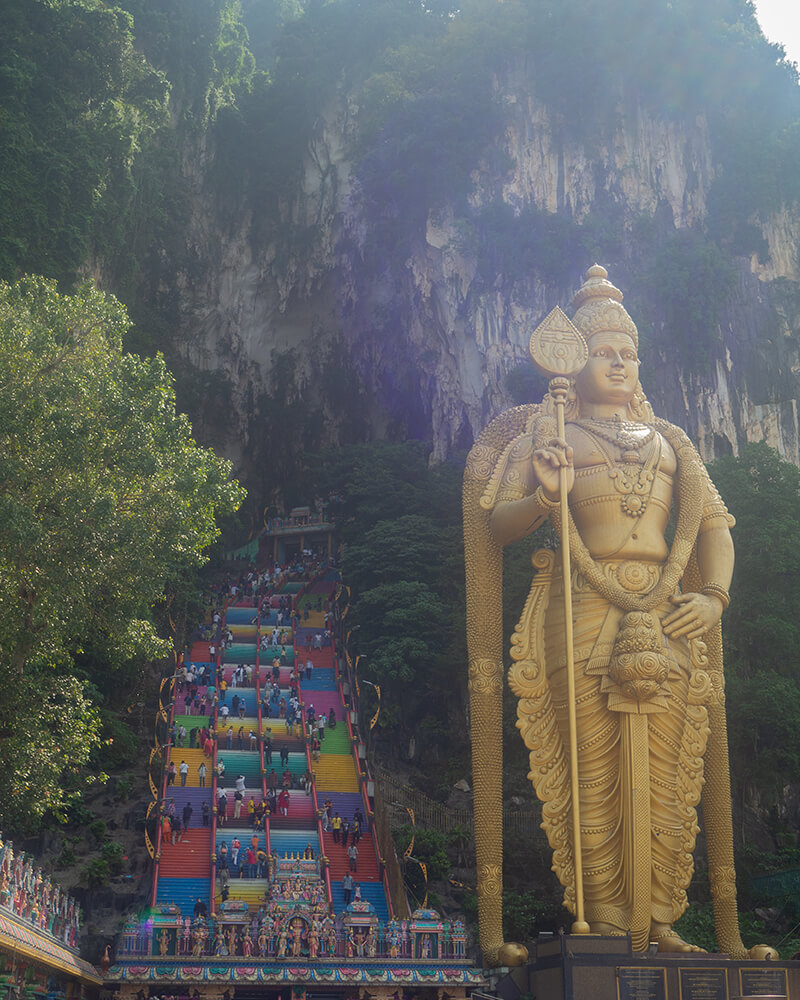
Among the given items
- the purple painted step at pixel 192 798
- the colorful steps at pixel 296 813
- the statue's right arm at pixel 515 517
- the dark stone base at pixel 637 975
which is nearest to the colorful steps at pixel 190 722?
the purple painted step at pixel 192 798

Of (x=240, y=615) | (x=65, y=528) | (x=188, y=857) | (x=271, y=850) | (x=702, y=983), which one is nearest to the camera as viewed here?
(x=702, y=983)

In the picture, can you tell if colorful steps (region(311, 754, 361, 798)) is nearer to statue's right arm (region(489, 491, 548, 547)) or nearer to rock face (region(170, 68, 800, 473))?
statue's right arm (region(489, 491, 548, 547))

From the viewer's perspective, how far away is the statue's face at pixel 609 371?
9.73 metres

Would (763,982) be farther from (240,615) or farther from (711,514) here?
(240,615)

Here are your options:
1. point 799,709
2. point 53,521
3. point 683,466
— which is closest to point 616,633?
point 683,466

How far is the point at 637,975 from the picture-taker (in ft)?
24.6

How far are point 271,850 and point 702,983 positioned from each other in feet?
26.6

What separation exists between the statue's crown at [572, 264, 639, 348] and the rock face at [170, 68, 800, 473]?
725 inches

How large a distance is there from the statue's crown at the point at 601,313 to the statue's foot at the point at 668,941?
4.64m

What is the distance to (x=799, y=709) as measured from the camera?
16.8 m

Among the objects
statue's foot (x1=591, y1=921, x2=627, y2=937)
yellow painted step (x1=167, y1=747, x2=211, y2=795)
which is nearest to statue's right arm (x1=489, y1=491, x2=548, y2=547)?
statue's foot (x1=591, y1=921, x2=627, y2=937)

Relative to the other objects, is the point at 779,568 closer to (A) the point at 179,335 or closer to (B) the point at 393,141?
(B) the point at 393,141

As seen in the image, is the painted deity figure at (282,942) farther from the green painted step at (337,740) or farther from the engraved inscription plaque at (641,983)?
the green painted step at (337,740)

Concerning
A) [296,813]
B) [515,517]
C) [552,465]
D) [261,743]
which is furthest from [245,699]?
[552,465]
